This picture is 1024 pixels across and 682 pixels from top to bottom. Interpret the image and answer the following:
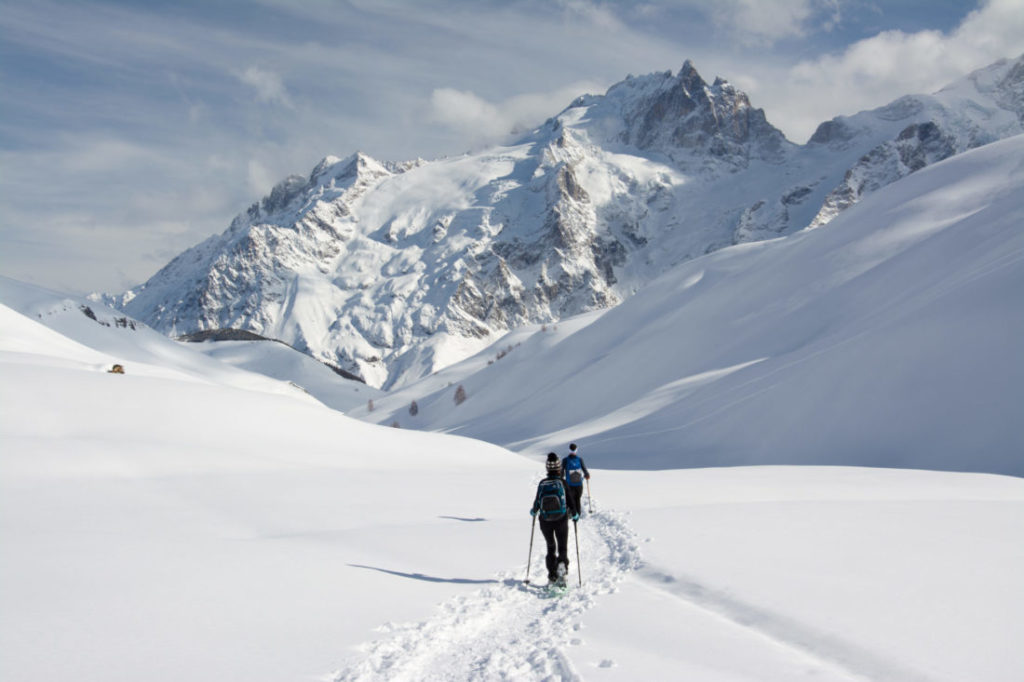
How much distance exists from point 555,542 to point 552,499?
76cm

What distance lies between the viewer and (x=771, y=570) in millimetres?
10633

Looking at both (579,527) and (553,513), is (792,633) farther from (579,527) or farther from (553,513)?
(579,527)

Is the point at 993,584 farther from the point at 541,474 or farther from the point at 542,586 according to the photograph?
the point at 541,474

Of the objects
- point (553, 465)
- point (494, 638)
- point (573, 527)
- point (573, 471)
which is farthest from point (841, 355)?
point (494, 638)

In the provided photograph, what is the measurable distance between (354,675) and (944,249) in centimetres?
5448

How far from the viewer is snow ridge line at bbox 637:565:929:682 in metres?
7.25

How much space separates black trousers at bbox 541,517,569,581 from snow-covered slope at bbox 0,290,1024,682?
23.1 inches

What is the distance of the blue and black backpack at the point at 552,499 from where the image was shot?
1197 centimetres

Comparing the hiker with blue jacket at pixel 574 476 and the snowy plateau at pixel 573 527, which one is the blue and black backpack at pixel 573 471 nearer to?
the hiker with blue jacket at pixel 574 476

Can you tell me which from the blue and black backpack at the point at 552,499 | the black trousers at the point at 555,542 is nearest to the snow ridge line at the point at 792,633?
the black trousers at the point at 555,542

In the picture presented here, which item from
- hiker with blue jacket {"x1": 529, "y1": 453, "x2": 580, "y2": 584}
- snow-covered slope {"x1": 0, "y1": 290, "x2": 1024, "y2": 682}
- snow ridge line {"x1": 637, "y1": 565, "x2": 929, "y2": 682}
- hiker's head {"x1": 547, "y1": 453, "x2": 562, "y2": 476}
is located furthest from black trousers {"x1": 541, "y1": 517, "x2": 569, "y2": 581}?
snow ridge line {"x1": 637, "y1": 565, "x2": 929, "y2": 682}

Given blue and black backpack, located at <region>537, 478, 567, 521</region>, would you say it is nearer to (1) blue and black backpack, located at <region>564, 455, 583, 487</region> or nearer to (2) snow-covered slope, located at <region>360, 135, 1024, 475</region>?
(1) blue and black backpack, located at <region>564, 455, 583, 487</region>

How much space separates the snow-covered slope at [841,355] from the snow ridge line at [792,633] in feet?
82.2

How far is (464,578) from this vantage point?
11445mm
